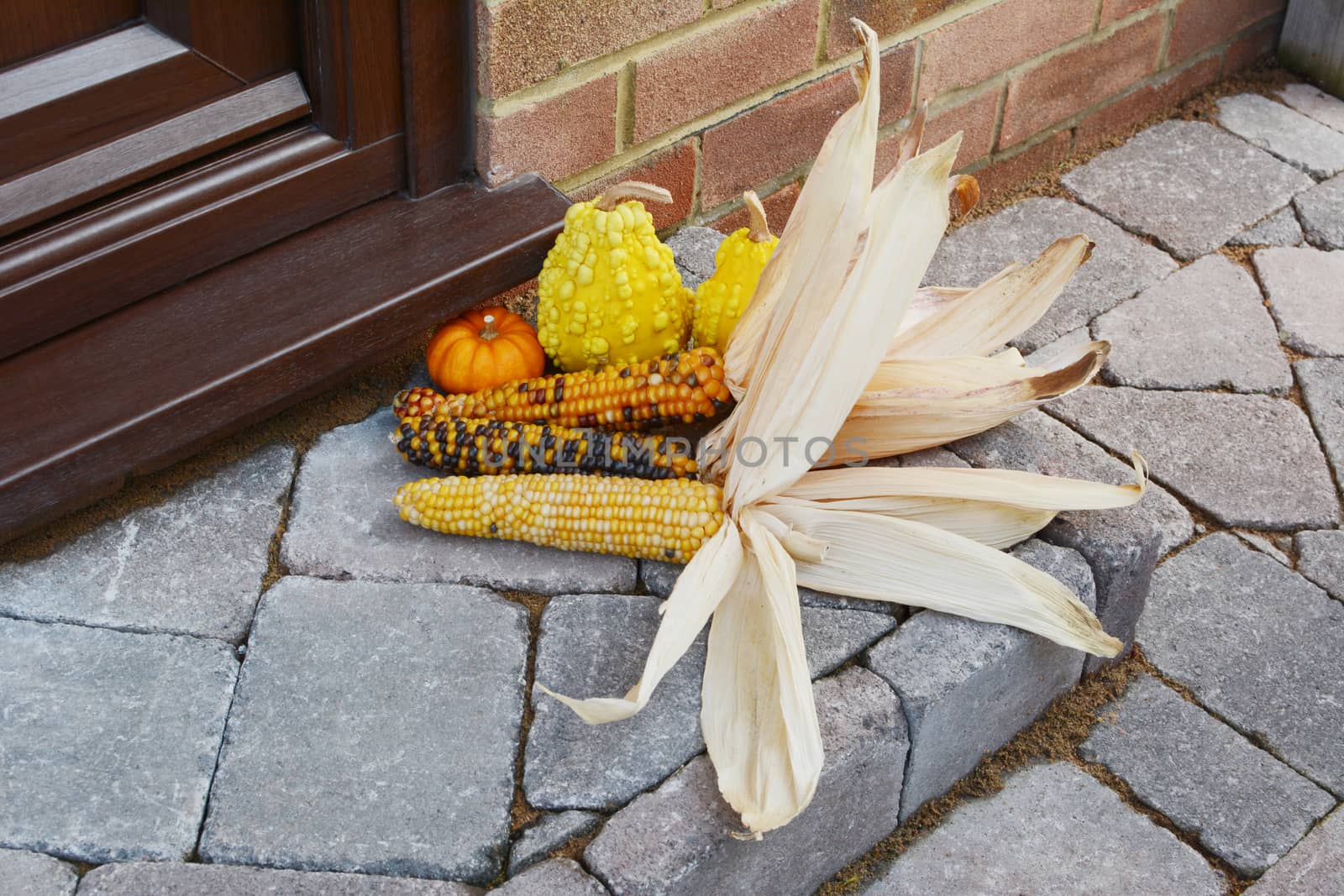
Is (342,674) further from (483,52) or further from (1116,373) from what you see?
(1116,373)

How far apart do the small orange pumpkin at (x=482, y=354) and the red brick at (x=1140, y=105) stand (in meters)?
1.91

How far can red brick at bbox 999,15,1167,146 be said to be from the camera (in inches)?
131

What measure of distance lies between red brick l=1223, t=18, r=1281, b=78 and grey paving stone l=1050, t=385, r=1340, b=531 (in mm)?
1473

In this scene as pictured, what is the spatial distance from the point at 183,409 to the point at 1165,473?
179 centimetres

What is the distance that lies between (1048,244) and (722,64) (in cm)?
101

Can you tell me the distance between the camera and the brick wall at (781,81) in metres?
2.37

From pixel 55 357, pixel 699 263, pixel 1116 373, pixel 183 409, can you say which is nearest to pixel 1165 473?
pixel 1116 373

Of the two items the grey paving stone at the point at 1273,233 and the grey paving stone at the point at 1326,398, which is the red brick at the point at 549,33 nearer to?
the grey paving stone at the point at 1326,398

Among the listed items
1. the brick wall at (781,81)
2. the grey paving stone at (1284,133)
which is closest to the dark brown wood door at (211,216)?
the brick wall at (781,81)

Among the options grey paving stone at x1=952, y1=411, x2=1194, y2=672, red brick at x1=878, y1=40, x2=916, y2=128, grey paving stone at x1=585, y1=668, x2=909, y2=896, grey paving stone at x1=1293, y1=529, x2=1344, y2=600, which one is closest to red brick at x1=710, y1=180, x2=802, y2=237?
red brick at x1=878, y1=40, x2=916, y2=128

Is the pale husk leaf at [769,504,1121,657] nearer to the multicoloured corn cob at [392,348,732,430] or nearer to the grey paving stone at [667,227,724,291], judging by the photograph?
the multicoloured corn cob at [392,348,732,430]

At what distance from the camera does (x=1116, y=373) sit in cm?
289

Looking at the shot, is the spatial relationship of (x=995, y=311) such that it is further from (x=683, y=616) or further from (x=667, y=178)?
(x=683, y=616)

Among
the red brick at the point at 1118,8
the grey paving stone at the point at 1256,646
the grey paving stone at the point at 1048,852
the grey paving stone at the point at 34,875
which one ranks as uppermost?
the red brick at the point at 1118,8
